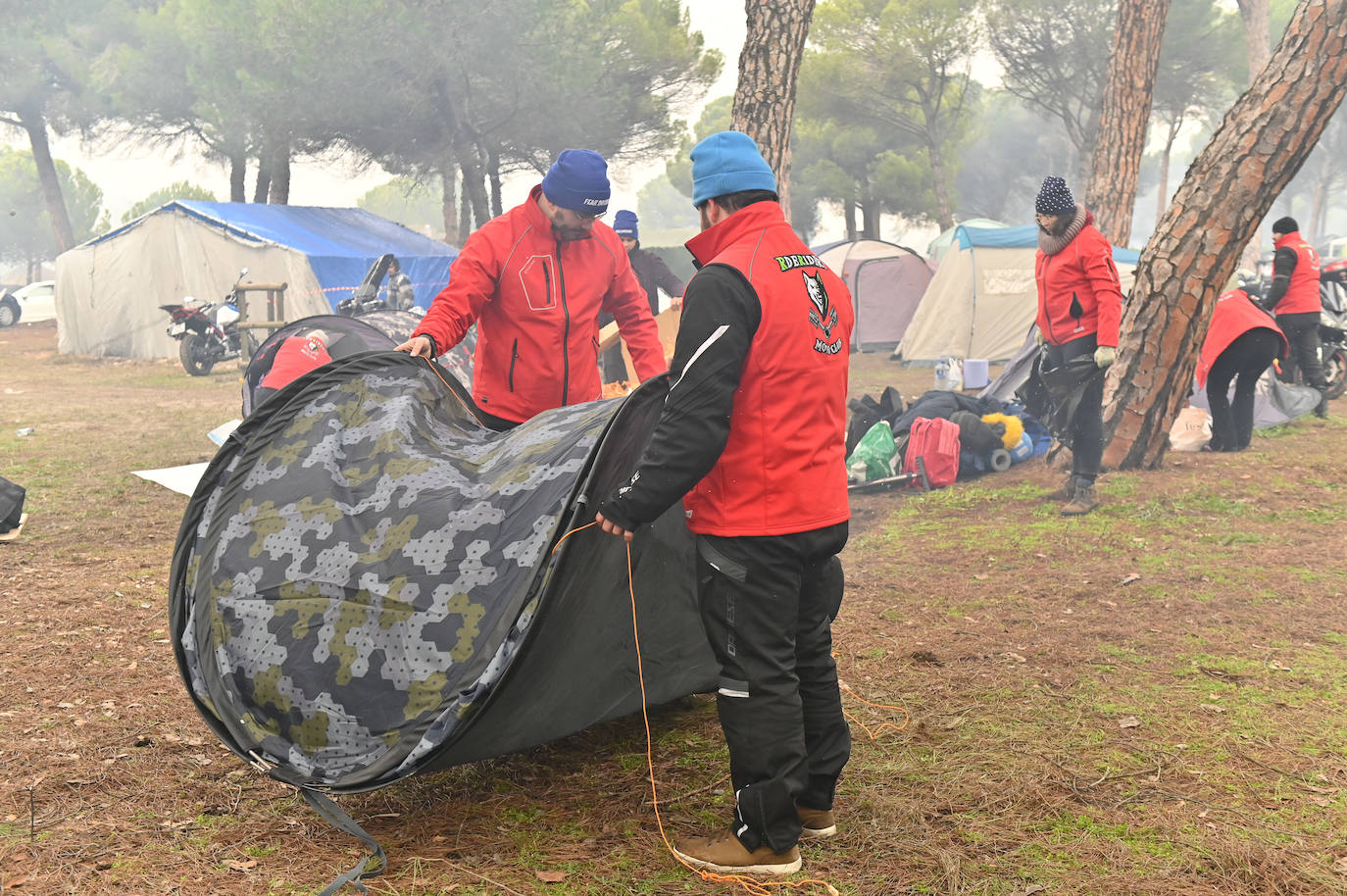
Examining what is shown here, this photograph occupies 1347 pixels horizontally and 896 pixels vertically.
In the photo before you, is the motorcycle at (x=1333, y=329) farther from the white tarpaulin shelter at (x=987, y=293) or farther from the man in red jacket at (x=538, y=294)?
the man in red jacket at (x=538, y=294)

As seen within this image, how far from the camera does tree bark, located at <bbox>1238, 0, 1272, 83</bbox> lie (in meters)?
22.4

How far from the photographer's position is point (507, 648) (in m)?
2.86

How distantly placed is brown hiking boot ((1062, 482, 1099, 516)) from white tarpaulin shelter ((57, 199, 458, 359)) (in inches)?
646

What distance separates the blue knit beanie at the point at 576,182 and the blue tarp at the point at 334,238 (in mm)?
17281

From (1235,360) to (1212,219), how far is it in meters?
1.80

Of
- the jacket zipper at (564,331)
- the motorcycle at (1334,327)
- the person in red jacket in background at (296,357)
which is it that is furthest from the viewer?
the motorcycle at (1334,327)

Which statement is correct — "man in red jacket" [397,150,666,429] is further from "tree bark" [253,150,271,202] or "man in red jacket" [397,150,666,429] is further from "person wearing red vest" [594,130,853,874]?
"tree bark" [253,150,271,202]

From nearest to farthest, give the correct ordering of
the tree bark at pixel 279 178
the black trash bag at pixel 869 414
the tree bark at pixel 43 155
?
the black trash bag at pixel 869 414 < the tree bark at pixel 279 178 < the tree bark at pixel 43 155

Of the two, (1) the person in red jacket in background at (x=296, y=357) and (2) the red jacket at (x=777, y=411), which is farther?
(1) the person in red jacket in background at (x=296, y=357)

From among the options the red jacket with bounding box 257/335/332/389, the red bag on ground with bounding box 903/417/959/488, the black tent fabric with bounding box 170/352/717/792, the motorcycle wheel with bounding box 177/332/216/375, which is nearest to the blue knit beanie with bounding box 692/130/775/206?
the black tent fabric with bounding box 170/352/717/792

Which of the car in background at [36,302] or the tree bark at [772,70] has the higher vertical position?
the tree bark at [772,70]

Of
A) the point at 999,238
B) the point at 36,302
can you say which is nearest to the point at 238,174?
the point at 36,302

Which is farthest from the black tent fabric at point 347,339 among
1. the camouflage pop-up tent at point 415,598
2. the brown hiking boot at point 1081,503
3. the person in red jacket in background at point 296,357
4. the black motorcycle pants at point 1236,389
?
the black motorcycle pants at point 1236,389

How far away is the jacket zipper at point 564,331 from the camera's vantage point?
4559mm
